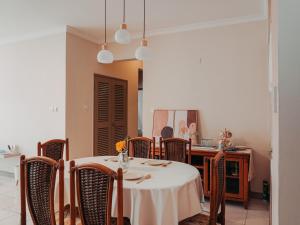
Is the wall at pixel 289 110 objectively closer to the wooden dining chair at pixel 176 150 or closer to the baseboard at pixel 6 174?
the wooden dining chair at pixel 176 150

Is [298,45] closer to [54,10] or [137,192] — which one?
[137,192]

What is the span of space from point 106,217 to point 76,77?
3.50 m

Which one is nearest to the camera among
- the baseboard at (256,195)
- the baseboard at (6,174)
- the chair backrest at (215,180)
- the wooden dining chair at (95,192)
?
the wooden dining chair at (95,192)

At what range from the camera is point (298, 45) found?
3.00 feet

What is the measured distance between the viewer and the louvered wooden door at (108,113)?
16.8 ft

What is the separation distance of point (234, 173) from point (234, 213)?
0.54 metres

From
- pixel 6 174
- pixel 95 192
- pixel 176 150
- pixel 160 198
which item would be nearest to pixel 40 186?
pixel 95 192

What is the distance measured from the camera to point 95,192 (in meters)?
1.61

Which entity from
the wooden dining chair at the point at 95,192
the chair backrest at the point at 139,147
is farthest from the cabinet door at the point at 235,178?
the wooden dining chair at the point at 95,192

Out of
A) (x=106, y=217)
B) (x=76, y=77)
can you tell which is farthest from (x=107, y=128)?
(x=106, y=217)

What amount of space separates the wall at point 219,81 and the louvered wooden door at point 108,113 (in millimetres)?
1154

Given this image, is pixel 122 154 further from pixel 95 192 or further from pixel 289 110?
pixel 289 110

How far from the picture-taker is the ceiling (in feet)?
11.0

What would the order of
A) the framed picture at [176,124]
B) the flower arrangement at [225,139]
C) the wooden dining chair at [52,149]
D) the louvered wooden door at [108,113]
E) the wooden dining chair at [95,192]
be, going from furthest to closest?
the louvered wooden door at [108,113]
the framed picture at [176,124]
the flower arrangement at [225,139]
the wooden dining chair at [52,149]
the wooden dining chair at [95,192]
